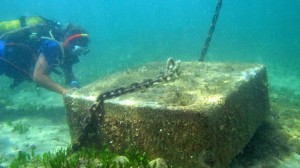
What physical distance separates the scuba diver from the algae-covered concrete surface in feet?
10.1

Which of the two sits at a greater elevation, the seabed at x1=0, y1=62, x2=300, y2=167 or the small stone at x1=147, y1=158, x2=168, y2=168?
the seabed at x1=0, y1=62, x2=300, y2=167

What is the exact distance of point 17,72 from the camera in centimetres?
902

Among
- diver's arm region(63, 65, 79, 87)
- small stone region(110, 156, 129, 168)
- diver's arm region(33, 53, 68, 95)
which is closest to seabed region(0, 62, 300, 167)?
diver's arm region(63, 65, 79, 87)

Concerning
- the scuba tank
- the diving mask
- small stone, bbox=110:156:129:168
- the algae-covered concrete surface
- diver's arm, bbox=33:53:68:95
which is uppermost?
the scuba tank

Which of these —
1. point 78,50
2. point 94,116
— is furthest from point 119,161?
point 78,50

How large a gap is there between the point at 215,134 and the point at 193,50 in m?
23.3

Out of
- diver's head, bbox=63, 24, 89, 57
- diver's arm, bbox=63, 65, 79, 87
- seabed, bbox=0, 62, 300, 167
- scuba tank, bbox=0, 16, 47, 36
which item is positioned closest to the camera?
seabed, bbox=0, 62, 300, 167

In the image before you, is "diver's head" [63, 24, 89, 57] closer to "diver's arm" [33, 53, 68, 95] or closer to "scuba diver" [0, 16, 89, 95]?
"scuba diver" [0, 16, 89, 95]

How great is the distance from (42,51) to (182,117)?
220 inches

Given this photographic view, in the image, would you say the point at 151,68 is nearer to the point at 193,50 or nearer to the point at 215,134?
the point at 215,134

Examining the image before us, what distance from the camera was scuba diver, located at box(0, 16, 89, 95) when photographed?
26.2 ft

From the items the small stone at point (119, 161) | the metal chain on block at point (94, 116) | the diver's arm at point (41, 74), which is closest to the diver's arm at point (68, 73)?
the diver's arm at point (41, 74)

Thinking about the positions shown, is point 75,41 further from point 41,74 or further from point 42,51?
point 41,74

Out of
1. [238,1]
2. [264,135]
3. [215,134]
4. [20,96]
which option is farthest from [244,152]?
[238,1]
